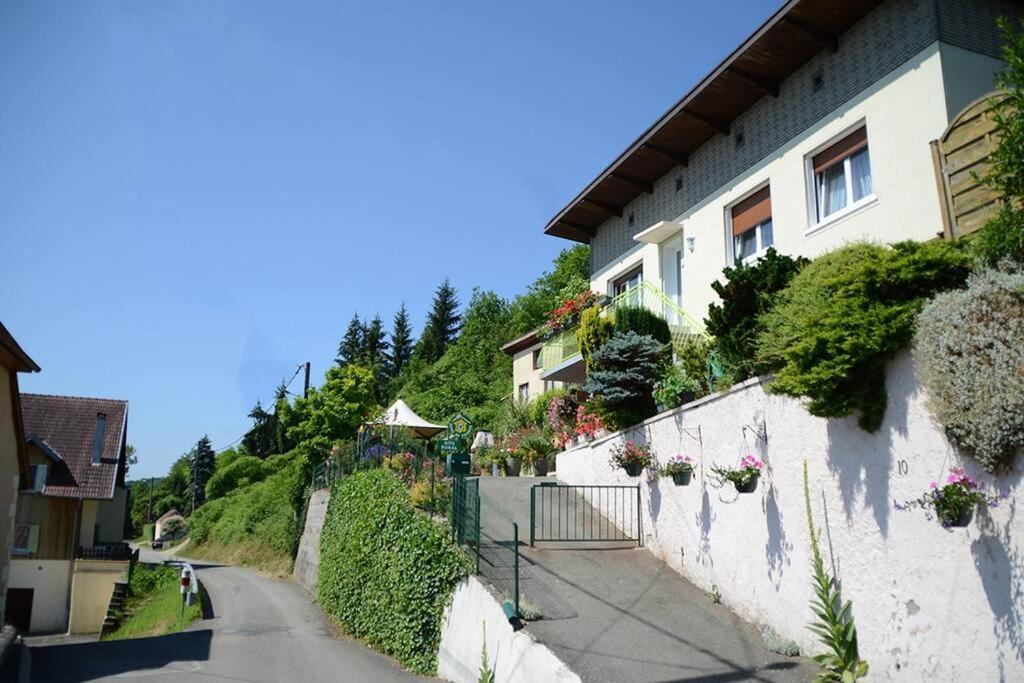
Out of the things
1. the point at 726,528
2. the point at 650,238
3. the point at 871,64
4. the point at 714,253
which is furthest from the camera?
the point at 650,238

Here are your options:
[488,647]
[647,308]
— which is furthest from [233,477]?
[488,647]

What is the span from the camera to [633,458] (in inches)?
526

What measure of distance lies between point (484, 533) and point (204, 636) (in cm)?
851

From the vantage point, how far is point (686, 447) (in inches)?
485

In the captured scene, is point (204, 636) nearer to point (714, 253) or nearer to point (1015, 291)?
point (714, 253)

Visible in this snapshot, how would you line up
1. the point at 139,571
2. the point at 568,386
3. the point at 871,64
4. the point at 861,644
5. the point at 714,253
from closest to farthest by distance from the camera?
the point at 861,644, the point at 871,64, the point at 714,253, the point at 568,386, the point at 139,571

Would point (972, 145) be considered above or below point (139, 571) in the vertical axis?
above

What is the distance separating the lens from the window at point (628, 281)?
64.1 feet

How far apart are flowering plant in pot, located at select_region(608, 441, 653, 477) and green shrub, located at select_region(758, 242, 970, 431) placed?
480cm

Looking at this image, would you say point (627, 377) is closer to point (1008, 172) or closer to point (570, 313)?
point (570, 313)

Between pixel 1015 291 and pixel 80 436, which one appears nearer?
pixel 1015 291

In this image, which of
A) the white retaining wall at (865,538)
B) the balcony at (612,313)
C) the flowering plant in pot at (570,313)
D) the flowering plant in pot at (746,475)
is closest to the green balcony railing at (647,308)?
the balcony at (612,313)

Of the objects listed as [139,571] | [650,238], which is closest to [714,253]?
[650,238]

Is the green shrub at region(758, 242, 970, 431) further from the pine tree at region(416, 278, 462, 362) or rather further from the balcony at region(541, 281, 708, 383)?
the pine tree at region(416, 278, 462, 362)
